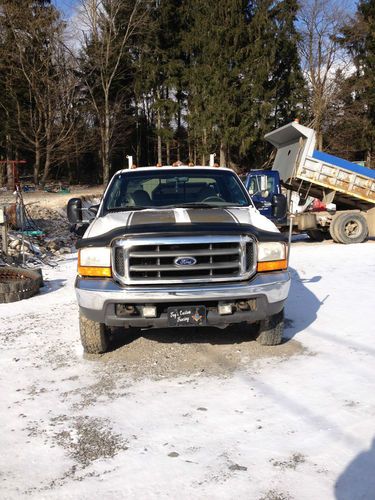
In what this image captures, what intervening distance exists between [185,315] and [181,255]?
20.6 inches

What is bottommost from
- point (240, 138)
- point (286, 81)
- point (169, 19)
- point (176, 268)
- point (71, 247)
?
point (71, 247)

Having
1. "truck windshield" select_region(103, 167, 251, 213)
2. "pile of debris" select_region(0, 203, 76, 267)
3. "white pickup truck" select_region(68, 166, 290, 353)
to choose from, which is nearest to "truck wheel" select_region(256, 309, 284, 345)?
"white pickup truck" select_region(68, 166, 290, 353)

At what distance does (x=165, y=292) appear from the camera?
431 cm

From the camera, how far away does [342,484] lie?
111 inches

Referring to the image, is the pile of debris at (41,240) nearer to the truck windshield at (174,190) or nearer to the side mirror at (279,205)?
the truck windshield at (174,190)

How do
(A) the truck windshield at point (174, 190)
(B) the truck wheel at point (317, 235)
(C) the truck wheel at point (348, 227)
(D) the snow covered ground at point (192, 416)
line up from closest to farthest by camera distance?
1. (D) the snow covered ground at point (192, 416)
2. (A) the truck windshield at point (174, 190)
3. (C) the truck wheel at point (348, 227)
4. (B) the truck wheel at point (317, 235)

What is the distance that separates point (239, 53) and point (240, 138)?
5.81 m

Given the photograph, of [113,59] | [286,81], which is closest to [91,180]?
[113,59]

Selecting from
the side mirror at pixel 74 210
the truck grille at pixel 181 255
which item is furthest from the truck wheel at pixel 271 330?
the side mirror at pixel 74 210

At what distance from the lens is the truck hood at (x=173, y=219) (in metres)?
4.58

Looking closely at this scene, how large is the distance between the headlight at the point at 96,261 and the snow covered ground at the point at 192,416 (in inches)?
36.8

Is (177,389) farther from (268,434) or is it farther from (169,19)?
(169,19)

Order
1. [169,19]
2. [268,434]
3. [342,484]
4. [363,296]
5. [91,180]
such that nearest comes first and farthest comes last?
[342,484] → [268,434] → [363,296] → [169,19] → [91,180]

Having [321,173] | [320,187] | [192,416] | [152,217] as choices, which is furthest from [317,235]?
[192,416]
